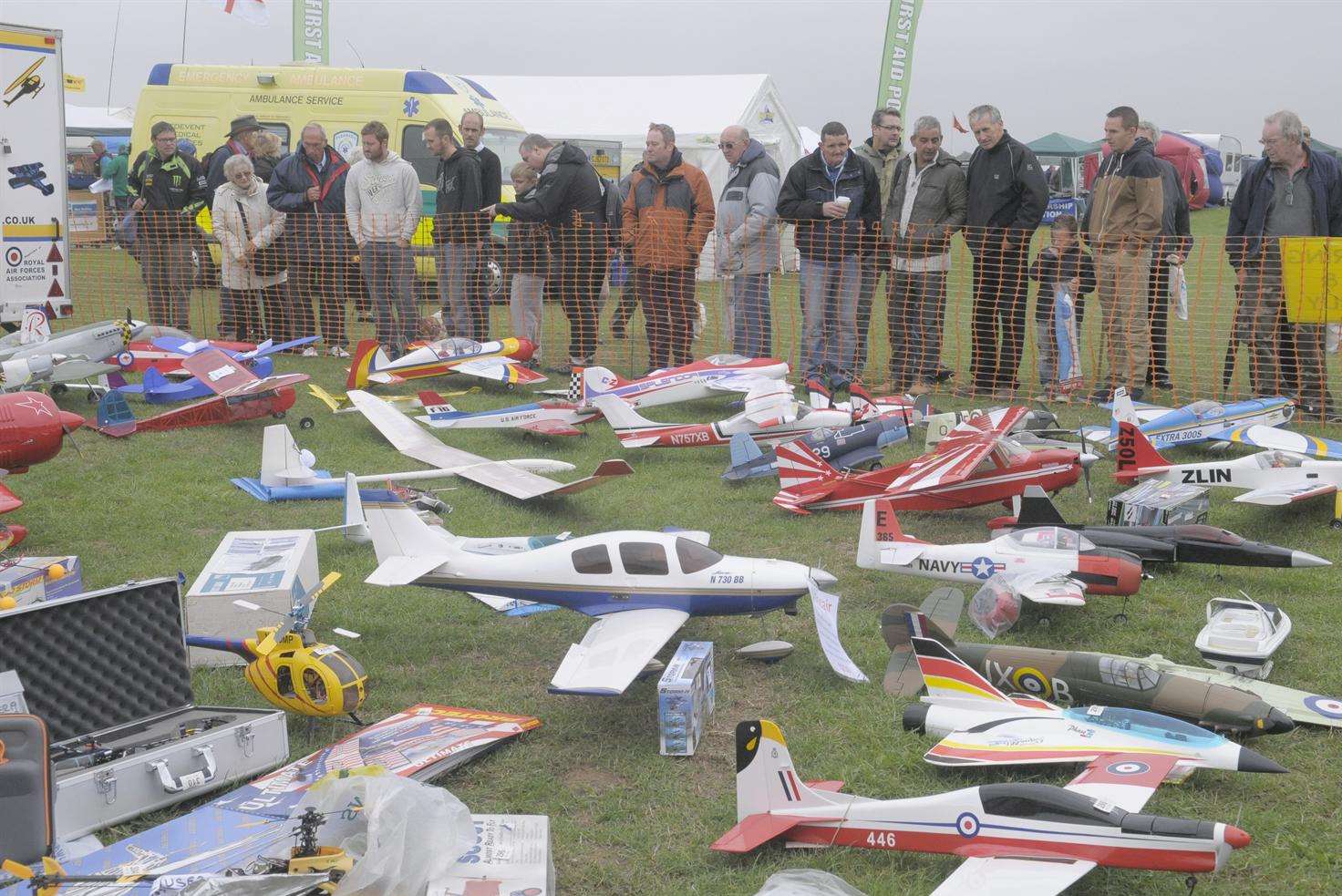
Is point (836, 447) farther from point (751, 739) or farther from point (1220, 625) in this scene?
point (751, 739)

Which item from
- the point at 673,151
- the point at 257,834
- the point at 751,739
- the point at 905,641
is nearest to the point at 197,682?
the point at 257,834

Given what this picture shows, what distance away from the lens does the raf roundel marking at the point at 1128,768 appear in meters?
4.50

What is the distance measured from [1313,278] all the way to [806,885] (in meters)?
8.98

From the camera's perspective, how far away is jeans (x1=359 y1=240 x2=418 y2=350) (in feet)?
43.8

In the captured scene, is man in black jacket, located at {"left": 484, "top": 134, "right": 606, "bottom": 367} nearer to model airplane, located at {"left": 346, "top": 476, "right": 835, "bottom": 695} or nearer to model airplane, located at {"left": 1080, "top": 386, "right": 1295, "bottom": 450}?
model airplane, located at {"left": 1080, "top": 386, "right": 1295, "bottom": 450}

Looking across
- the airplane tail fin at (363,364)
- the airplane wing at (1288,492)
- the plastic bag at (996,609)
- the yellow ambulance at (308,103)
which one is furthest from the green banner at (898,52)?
the plastic bag at (996,609)

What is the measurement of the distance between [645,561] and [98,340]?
7.75m

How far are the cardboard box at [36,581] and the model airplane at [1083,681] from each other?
4.18 metres

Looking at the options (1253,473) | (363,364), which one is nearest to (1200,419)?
(1253,473)

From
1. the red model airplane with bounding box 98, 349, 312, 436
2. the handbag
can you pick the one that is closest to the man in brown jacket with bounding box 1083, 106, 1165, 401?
the red model airplane with bounding box 98, 349, 312, 436

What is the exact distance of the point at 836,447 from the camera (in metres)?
9.13

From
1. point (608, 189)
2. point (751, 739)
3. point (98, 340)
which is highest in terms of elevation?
point (608, 189)

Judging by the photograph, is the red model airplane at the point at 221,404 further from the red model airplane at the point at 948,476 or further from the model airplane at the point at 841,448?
the red model airplane at the point at 948,476

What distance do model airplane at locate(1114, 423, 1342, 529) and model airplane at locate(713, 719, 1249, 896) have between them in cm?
411
